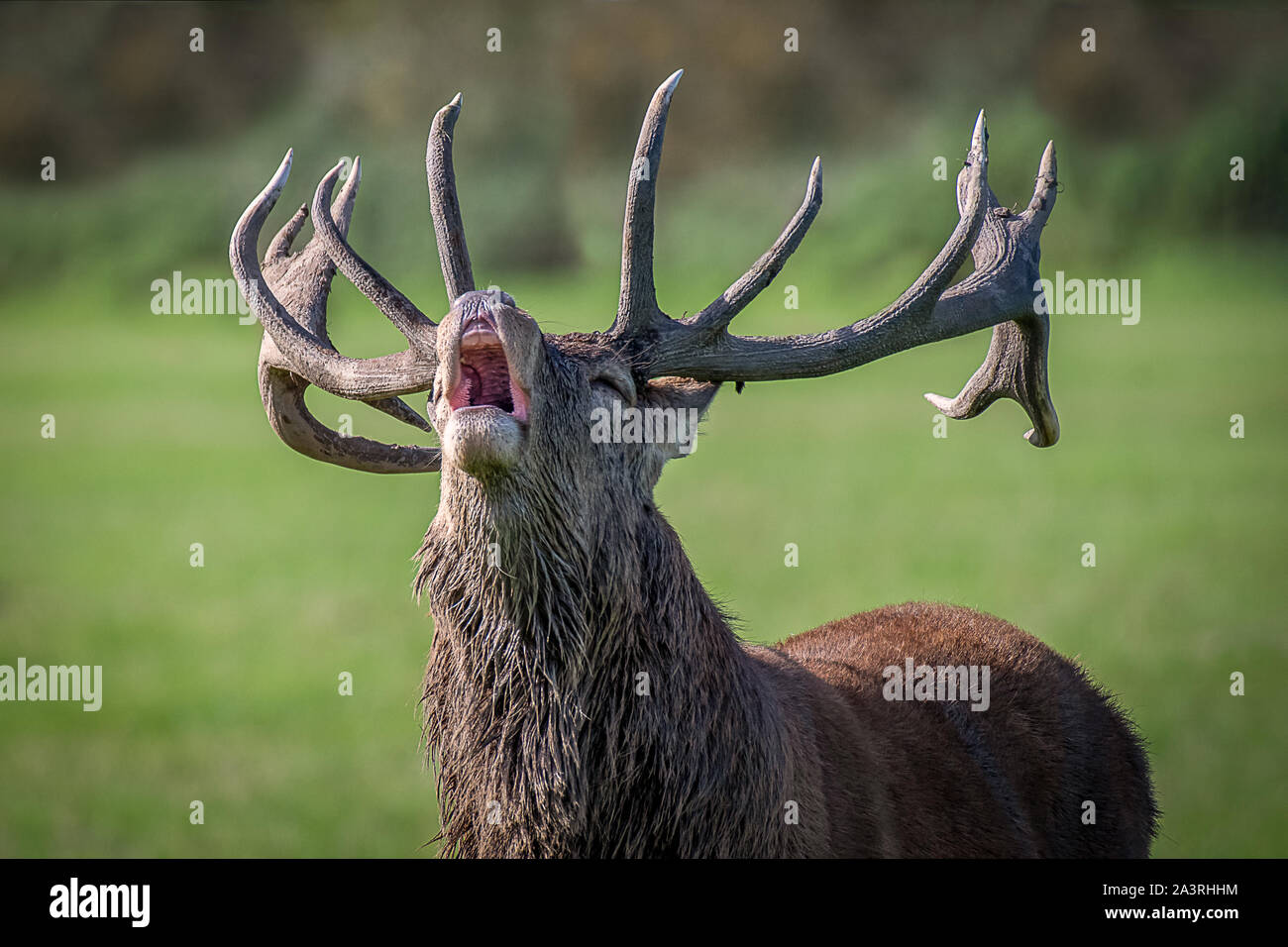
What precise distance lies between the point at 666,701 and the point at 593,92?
3422 cm

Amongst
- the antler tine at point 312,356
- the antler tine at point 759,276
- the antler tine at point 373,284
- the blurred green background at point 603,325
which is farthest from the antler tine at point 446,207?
the blurred green background at point 603,325

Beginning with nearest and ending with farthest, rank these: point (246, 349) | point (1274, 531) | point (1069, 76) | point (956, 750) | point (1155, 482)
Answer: point (956, 750) → point (1274, 531) → point (1155, 482) → point (246, 349) → point (1069, 76)

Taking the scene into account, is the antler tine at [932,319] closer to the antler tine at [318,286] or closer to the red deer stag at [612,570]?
the red deer stag at [612,570]

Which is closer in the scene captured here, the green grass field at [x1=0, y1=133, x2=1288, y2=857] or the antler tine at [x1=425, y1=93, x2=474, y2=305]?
the antler tine at [x1=425, y1=93, x2=474, y2=305]

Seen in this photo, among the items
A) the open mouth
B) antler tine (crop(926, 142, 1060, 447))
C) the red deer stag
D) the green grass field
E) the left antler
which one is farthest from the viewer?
the green grass field

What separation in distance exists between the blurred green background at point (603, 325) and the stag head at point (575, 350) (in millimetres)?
5262

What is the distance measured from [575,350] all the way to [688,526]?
1707 centimetres

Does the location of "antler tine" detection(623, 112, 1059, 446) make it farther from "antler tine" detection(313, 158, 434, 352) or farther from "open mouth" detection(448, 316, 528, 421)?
"antler tine" detection(313, 158, 434, 352)

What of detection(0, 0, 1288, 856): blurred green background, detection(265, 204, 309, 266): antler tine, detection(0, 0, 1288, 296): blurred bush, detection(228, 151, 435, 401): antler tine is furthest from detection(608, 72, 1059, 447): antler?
detection(0, 0, 1288, 296): blurred bush

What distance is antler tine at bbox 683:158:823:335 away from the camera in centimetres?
468

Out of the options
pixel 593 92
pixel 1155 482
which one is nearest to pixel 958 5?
pixel 593 92

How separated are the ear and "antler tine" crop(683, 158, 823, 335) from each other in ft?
0.73

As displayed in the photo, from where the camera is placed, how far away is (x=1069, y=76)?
3756 centimetres

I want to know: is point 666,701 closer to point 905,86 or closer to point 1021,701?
point 1021,701
